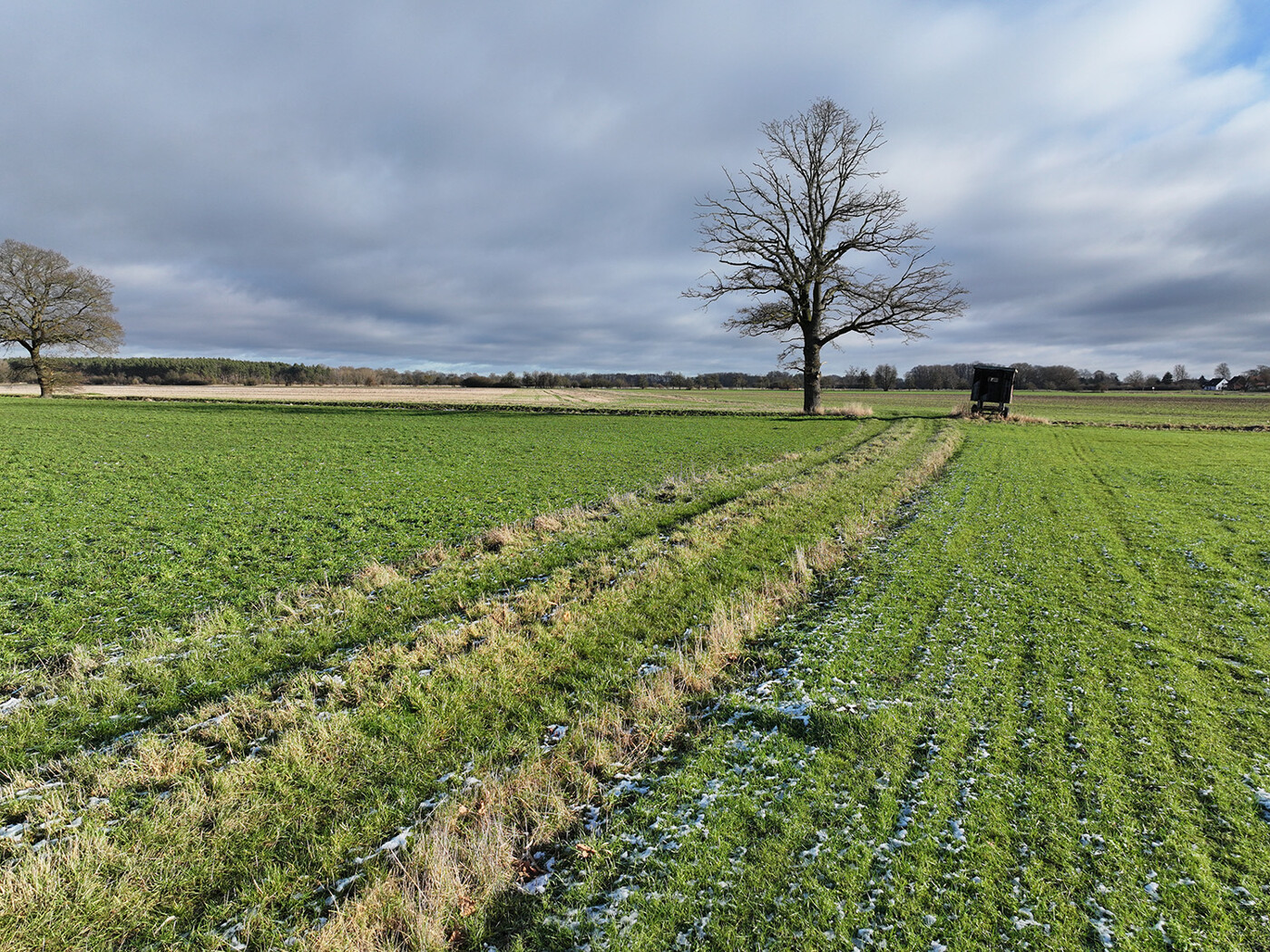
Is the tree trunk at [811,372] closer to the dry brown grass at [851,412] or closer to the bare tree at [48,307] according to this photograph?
the dry brown grass at [851,412]

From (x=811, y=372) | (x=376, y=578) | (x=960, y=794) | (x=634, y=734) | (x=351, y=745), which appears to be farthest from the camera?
(x=811, y=372)

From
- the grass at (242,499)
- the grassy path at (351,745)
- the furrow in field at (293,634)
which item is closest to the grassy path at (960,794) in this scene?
the grassy path at (351,745)

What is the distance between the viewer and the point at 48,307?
5062 centimetres

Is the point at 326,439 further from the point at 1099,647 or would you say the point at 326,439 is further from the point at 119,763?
the point at 1099,647

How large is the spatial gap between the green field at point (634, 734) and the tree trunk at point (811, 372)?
29.6 m

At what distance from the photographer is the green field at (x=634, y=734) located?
2.87m

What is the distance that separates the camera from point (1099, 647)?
5680 millimetres

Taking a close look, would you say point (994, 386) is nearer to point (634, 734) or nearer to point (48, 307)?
point (634, 734)

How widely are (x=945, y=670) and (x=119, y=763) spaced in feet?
23.7

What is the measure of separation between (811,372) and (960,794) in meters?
38.7

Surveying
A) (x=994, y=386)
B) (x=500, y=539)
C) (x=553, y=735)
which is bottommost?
(x=553, y=735)

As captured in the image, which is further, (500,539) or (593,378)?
(593,378)

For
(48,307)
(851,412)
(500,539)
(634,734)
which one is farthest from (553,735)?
(48,307)

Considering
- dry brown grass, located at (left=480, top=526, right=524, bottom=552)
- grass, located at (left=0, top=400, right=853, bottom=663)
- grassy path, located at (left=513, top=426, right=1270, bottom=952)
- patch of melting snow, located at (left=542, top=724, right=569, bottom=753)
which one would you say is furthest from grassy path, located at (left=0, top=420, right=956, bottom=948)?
grass, located at (left=0, top=400, right=853, bottom=663)
